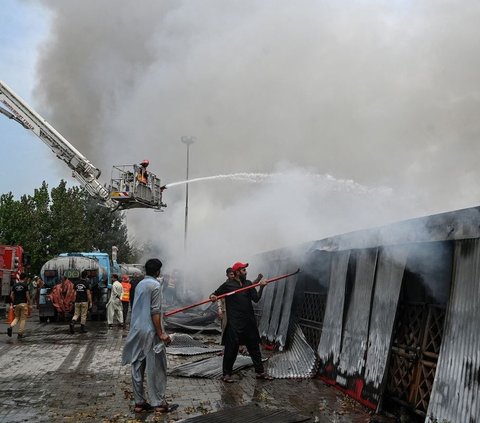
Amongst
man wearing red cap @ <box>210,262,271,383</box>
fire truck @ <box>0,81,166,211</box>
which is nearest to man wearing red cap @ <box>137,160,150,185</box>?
fire truck @ <box>0,81,166,211</box>

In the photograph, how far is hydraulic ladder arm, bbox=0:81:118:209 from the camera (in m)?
18.7

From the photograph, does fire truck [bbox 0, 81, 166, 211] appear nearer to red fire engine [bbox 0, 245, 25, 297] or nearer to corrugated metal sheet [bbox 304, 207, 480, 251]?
red fire engine [bbox 0, 245, 25, 297]

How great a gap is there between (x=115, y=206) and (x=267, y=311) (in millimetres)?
9085

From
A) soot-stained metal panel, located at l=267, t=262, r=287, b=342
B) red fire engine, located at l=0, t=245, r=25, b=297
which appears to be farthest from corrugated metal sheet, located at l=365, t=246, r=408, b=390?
red fire engine, located at l=0, t=245, r=25, b=297

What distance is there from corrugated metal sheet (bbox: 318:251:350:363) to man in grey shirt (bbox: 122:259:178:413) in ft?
8.21

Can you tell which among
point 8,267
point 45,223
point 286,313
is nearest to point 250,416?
point 286,313

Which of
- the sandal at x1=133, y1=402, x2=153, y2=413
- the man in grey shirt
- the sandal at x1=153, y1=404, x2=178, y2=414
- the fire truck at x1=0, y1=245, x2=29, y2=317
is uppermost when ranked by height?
the man in grey shirt

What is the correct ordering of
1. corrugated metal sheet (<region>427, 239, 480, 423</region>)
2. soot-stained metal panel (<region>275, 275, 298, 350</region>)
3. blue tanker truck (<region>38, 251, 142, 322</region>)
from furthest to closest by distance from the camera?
blue tanker truck (<region>38, 251, 142, 322</region>) < soot-stained metal panel (<region>275, 275, 298, 350</region>) < corrugated metal sheet (<region>427, 239, 480, 423</region>)

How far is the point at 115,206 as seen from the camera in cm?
1878

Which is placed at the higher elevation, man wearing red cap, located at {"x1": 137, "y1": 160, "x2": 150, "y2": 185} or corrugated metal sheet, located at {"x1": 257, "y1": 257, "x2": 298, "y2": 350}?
man wearing red cap, located at {"x1": 137, "y1": 160, "x2": 150, "y2": 185}

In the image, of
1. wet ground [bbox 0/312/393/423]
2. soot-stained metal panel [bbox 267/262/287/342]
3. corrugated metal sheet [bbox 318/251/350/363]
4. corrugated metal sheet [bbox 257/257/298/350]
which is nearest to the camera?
wet ground [bbox 0/312/393/423]

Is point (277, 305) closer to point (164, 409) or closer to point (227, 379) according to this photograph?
point (227, 379)

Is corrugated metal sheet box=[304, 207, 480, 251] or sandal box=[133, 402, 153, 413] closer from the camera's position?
corrugated metal sheet box=[304, 207, 480, 251]

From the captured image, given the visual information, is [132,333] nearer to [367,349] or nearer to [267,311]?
[367,349]
